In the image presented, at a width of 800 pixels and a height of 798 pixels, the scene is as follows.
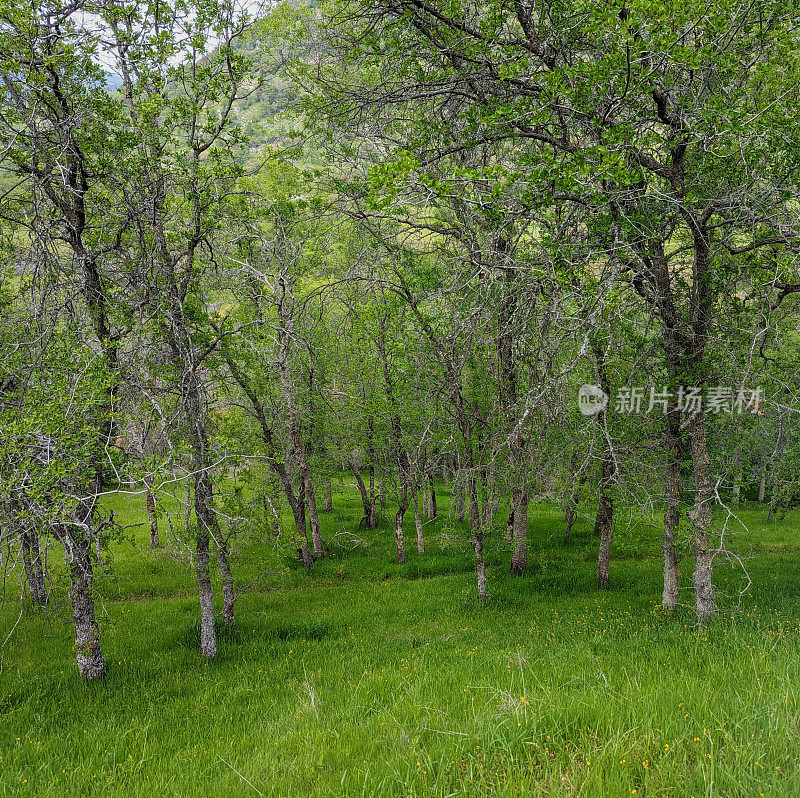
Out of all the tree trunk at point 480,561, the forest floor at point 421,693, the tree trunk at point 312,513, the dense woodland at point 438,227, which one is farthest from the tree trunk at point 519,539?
the tree trunk at point 312,513

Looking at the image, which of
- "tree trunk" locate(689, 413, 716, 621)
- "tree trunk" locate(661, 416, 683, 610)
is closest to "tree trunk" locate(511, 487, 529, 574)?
"tree trunk" locate(661, 416, 683, 610)

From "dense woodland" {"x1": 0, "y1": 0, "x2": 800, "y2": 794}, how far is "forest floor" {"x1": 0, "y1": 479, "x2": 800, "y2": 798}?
3.25ft

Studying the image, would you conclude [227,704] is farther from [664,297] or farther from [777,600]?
[777,600]

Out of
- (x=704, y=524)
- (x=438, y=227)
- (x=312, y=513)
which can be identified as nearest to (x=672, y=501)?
(x=704, y=524)

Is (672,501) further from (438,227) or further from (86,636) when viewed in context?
(86,636)

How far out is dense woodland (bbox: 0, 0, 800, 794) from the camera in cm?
564

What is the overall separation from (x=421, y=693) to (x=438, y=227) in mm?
7630

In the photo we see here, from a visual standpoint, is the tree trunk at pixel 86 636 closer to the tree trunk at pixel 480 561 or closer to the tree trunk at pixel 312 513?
the tree trunk at pixel 312 513

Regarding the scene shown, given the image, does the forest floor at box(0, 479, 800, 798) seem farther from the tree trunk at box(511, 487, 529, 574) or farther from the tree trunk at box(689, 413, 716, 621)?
the tree trunk at box(511, 487, 529, 574)

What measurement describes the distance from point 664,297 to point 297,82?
23.3 ft

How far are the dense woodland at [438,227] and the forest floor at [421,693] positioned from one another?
3.25ft

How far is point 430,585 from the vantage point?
548 inches

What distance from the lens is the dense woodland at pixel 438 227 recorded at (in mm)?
5641

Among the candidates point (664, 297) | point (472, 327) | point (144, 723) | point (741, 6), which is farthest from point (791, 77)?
point (144, 723)
